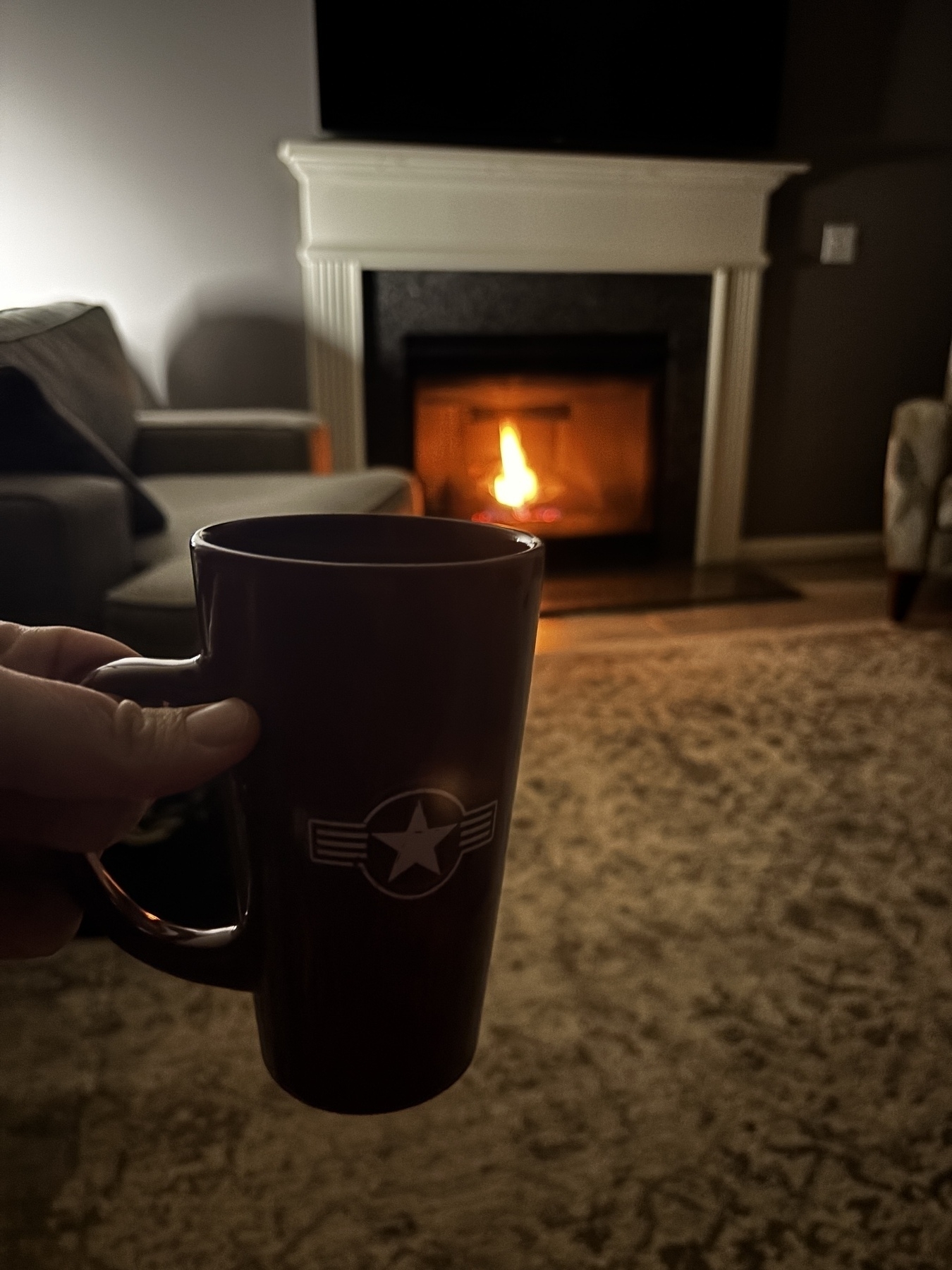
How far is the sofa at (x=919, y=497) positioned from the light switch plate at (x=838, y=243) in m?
0.95

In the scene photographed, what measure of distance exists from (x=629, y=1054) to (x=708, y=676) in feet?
3.89

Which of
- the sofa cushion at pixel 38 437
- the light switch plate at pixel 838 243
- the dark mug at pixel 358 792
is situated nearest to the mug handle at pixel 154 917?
the dark mug at pixel 358 792

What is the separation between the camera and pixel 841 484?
3.22 meters

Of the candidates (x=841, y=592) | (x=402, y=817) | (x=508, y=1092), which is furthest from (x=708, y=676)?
(x=402, y=817)

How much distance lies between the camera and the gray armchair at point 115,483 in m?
0.98

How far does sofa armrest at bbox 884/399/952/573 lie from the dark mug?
7.31ft

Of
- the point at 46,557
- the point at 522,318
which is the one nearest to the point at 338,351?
the point at 522,318

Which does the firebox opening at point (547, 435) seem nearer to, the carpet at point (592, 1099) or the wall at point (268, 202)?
the wall at point (268, 202)

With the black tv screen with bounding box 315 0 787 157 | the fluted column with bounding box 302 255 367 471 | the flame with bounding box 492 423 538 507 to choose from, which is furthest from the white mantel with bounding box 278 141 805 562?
the flame with bounding box 492 423 538 507

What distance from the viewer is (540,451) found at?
9.85ft

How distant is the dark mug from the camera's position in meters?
0.26

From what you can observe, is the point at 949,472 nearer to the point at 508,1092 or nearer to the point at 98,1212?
the point at 508,1092

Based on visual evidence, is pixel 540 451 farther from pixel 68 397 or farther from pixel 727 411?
pixel 68 397

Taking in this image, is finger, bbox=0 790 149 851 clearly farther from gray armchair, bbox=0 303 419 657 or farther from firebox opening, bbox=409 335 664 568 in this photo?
firebox opening, bbox=409 335 664 568
